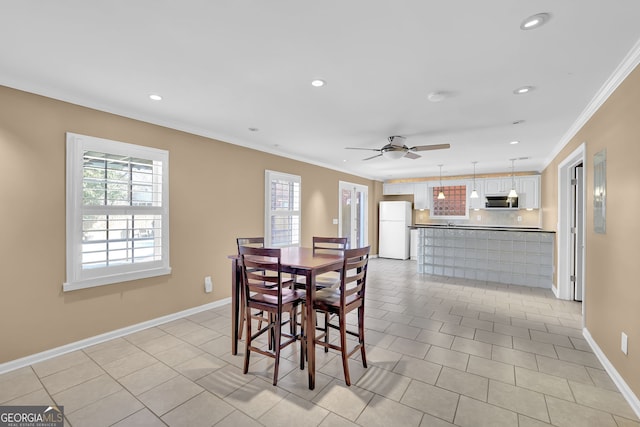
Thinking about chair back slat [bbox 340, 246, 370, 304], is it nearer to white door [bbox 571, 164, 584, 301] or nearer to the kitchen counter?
white door [bbox 571, 164, 584, 301]

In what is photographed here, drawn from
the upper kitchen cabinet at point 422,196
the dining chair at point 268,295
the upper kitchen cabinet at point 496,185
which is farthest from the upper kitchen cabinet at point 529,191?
the dining chair at point 268,295

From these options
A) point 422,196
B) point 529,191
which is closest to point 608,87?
point 529,191

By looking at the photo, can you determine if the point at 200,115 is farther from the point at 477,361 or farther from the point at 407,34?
the point at 477,361

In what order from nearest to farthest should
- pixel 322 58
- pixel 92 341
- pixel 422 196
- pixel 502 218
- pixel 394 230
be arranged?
pixel 322 58 → pixel 92 341 → pixel 502 218 → pixel 394 230 → pixel 422 196

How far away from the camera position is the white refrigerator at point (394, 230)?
26.9 ft

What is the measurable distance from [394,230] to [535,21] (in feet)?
22.6

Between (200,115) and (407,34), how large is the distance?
248 centimetres

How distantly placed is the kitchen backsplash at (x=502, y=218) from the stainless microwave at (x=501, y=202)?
371mm

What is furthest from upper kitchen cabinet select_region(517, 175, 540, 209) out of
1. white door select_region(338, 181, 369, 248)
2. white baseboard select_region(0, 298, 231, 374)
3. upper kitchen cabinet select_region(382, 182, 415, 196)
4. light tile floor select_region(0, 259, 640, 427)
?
white baseboard select_region(0, 298, 231, 374)

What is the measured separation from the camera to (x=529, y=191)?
711 centimetres

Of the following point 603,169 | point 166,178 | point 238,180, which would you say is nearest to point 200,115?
point 166,178

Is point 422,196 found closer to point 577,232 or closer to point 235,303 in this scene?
point 577,232

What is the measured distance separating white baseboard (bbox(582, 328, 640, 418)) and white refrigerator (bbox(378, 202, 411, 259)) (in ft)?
17.1

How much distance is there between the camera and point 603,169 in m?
2.61
